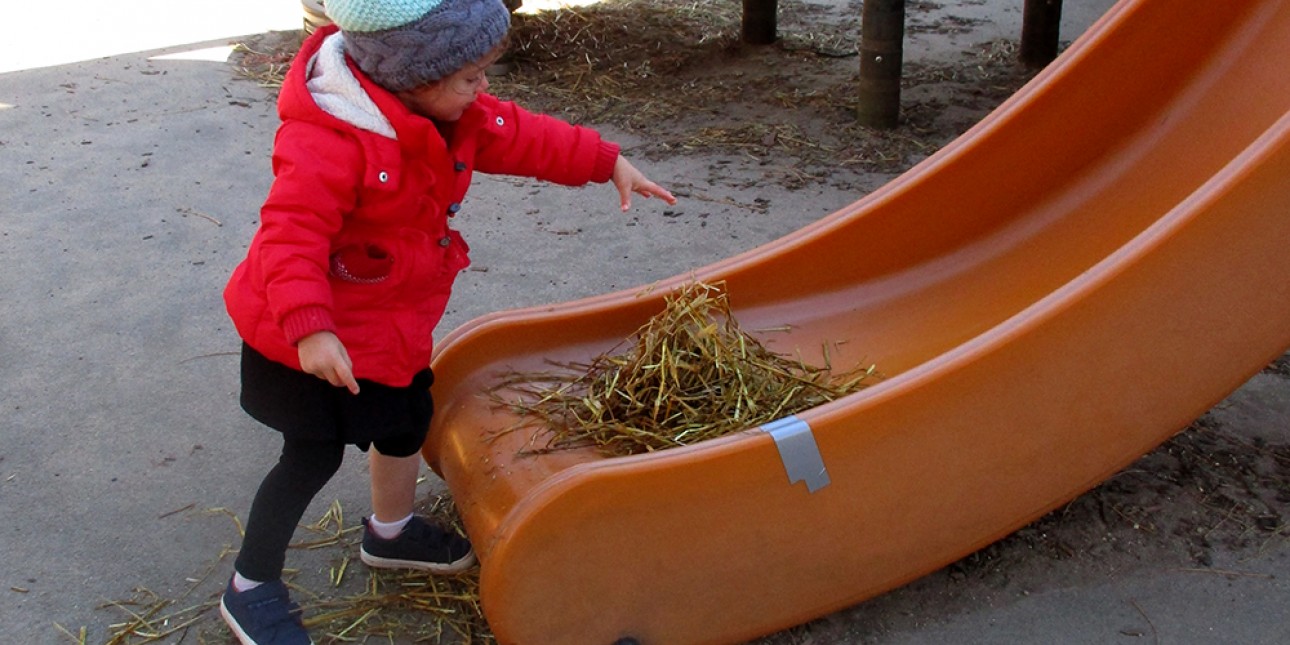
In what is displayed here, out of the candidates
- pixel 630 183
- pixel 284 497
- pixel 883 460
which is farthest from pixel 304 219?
pixel 883 460

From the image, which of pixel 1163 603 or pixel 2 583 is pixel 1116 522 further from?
pixel 2 583

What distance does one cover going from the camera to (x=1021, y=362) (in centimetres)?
183

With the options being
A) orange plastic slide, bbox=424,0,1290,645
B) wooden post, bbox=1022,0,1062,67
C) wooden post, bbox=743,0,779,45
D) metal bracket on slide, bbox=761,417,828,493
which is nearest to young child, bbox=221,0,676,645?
orange plastic slide, bbox=424,0,1290,645

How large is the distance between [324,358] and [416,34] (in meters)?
0.48

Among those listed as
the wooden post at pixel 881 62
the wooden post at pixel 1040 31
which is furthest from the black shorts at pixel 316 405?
the wooden post at pixel 1040 31

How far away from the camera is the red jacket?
1.72 m

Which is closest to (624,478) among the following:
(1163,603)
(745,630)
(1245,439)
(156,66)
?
(745,630)

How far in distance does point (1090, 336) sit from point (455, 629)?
1.13 m

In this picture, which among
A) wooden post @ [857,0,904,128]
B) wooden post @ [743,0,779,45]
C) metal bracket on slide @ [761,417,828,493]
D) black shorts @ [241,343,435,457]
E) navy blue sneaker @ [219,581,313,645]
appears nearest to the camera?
metal bracket on slide @ [761,417,828,493]

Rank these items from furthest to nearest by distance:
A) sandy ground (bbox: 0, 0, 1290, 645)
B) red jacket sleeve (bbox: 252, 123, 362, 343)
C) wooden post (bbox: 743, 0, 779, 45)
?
wooden post (bbox: 743, 0, 779, 45)
sandy ground (bbox: 0, 0, 1290, 645)
red jacket sleeve (bbox: 252, 123, 362, 343)

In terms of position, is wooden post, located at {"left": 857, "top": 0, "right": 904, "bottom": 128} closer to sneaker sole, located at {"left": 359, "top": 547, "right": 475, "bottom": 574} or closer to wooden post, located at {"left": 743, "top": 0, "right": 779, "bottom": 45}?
wooden post, located at {"left": 743, "top": 0, "right": 779, "bottom": 45}

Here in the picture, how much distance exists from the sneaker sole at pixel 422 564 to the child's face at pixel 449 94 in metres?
0.83

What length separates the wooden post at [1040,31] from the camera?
16.7ft

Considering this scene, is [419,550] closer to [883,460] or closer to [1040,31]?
[883,460]
